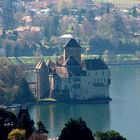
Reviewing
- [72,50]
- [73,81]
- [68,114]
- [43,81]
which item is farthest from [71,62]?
[68,114]

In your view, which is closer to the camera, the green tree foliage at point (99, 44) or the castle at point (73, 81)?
the castle at point (73, 81)

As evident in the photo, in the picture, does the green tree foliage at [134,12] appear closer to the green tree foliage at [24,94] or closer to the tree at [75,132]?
the green tree foliage at [24,94]

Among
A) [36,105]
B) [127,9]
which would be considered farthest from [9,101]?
[127,9]

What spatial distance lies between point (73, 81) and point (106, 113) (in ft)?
16.5

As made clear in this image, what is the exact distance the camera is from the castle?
45188mm

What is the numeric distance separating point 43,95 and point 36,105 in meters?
1.76

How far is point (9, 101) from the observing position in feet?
141

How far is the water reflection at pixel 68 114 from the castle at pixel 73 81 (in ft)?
4.12

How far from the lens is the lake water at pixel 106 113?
119 ft

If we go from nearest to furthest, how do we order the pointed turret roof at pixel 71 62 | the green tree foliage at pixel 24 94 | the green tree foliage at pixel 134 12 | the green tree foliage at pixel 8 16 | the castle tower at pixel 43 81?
the green tree foliage at pixel 24 94 < the castle tower at pixel 43 81 < the pointed turret roof at pixel 71 62 < the green tree foliage at pixel 8 16 < the green tree foliage at pixel 134 12

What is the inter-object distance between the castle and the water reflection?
1.26m

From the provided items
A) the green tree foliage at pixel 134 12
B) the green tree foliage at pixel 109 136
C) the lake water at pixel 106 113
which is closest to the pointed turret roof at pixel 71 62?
the lake water at pixel 106 113

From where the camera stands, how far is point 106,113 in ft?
134

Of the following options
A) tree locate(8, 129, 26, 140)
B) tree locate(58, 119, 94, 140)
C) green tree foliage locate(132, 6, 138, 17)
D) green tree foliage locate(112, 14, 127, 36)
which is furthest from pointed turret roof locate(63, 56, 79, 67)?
green tree foliage locate(132, 6, 138, 17)
